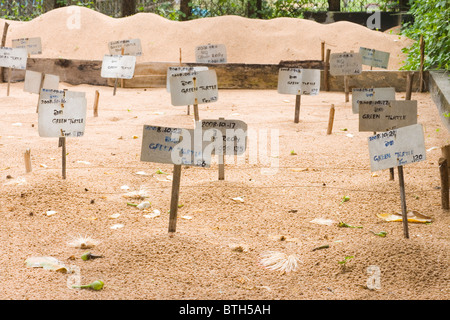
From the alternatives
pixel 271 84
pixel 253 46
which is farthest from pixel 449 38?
pixel 253 46

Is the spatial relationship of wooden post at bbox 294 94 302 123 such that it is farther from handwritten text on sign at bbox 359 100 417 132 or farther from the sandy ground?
handwritten text on sign at bbox 359 100 417 132

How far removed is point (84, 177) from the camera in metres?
4.76

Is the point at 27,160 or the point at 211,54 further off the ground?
the point at 211,54

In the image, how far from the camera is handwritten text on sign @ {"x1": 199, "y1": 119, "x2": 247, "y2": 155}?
407cm

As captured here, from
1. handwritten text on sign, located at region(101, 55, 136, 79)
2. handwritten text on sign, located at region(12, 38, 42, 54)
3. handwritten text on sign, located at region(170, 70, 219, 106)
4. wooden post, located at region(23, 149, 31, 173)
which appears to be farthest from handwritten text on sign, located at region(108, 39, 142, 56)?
wooden post, located at region(23, 149, 31, 173)

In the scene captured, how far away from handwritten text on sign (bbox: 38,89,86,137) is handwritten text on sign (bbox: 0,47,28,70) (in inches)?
182

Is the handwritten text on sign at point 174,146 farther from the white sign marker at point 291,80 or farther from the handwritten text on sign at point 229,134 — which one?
the white sign marker at point 291,80

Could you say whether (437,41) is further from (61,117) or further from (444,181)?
(61,117)

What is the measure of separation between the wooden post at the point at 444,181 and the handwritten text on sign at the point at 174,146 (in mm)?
1549

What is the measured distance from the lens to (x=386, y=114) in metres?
4.24

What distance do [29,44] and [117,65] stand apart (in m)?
1.86

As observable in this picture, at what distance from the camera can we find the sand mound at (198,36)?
39.2 feet

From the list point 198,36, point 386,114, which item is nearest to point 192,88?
point 386,114

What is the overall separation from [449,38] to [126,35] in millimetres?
6433
